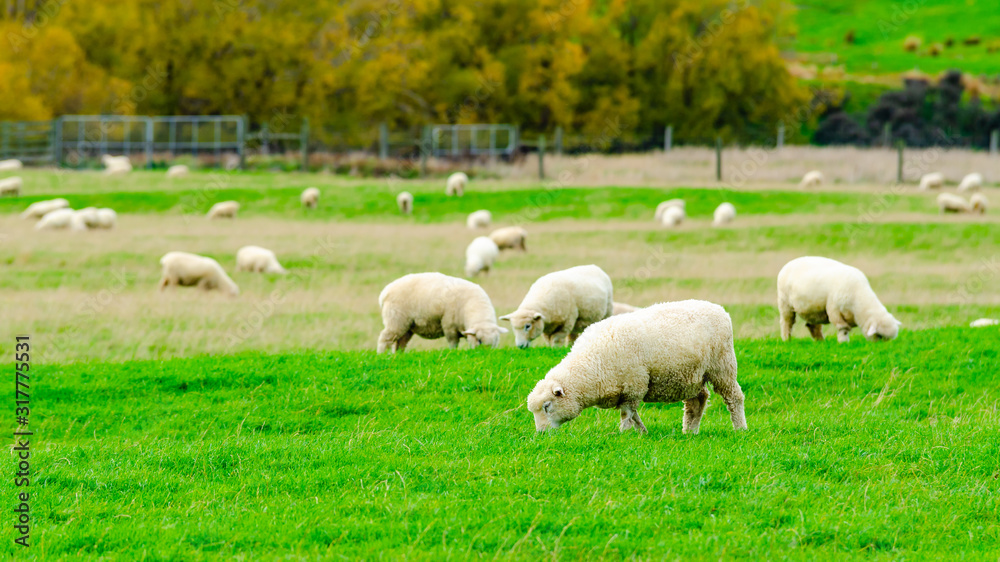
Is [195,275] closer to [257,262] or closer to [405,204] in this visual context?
[257,262]

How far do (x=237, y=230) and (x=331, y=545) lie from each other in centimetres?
2640

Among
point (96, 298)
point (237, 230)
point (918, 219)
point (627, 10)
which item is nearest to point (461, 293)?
point (96, 298)

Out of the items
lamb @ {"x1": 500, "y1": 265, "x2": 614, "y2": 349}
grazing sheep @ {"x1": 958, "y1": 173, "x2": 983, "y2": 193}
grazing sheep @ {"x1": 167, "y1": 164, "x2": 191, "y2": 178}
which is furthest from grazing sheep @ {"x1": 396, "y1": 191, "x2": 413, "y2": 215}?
lamb @ {"x1": 500, "y1": 265, "x2": 614, "y2": 349}

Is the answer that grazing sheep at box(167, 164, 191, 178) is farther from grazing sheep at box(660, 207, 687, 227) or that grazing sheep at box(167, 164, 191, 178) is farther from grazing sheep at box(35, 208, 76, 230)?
grazing sheep at box(660, 207, 687, 227)

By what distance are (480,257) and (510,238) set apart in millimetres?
4193

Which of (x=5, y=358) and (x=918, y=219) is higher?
(x=918, y=219)

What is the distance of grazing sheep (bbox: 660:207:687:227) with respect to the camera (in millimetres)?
30828

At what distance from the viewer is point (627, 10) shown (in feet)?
213

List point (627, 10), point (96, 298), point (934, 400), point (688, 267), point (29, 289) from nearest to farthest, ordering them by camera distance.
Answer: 1. point (934, 400)
2. point (96, 298)
3. point (29, 289)
4. point (688, 267)
5. point (627, 10)

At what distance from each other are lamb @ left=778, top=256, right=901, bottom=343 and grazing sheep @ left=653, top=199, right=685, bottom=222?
61.0 ft

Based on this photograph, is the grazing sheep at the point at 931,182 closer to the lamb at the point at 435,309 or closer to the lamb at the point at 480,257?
the lamb at the point at 480,257

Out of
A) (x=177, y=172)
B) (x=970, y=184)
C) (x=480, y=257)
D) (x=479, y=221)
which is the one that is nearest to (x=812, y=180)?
(x=970, y=184)

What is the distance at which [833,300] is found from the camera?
1297cm

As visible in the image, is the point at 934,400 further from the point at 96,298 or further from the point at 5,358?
the point at 96,298
